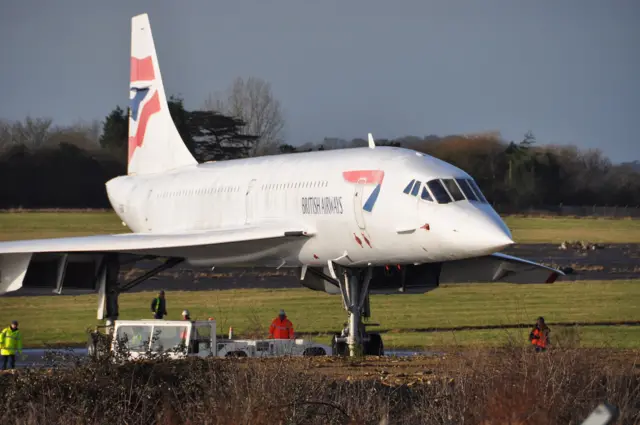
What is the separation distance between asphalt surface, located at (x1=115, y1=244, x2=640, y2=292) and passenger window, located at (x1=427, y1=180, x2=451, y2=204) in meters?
24.7

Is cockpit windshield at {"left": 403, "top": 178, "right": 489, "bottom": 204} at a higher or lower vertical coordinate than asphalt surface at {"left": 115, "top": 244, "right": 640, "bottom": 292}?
higher

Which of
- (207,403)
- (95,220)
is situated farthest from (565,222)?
(207,403)

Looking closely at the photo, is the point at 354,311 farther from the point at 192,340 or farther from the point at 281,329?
the point at 281,329

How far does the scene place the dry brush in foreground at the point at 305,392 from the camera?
49.3 ft

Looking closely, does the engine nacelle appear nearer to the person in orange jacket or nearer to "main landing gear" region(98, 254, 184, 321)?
the person in orange jacket

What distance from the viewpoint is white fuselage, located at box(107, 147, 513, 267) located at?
2344 centimetres

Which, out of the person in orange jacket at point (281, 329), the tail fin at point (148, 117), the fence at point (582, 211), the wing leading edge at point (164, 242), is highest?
the tail fin at point (148, 117)

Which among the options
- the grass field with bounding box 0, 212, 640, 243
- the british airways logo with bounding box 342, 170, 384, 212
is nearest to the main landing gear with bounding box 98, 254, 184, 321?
Answer: the british airways logo with bounding box 342, 170, 384, 212

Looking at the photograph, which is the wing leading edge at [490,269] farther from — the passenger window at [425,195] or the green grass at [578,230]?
the green grass at [578,230]

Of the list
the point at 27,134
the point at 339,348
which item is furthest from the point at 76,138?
the point at 339,348

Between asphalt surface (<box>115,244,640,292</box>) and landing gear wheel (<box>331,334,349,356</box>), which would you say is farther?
asphalt surface (<box>115,244,640,292</box>)

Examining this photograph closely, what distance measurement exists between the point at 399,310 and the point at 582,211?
65.8 feet

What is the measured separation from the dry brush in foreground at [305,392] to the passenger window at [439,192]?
4.75 m

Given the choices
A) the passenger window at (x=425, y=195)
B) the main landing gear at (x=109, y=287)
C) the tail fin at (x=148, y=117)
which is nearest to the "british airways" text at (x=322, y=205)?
the passenger window at (x=425, y=195)
